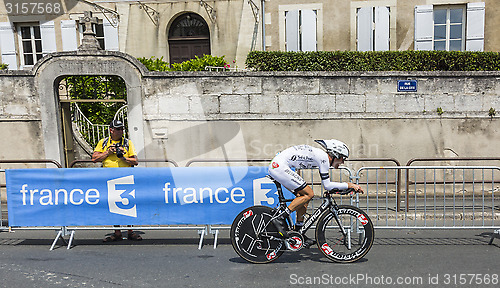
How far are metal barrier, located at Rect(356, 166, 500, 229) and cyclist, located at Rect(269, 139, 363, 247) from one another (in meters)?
→ 1.19

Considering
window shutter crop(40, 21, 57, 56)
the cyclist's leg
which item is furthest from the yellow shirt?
window shutter crop(40, 21, 57, 56)

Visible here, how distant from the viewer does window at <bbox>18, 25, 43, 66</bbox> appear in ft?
49.7

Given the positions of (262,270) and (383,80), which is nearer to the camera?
(262,270)

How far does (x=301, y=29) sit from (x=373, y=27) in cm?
230

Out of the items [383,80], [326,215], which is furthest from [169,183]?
[383,80]

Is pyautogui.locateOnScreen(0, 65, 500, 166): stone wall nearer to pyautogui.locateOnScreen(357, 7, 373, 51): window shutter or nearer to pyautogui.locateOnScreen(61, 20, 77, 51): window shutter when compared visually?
pyautogui.locateOnScreen(357, 7, 373, 51): window shutter

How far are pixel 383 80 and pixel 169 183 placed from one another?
558cm

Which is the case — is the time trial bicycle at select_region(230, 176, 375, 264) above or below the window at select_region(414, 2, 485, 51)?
below

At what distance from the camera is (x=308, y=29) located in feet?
45.2

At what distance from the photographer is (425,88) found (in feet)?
30.8

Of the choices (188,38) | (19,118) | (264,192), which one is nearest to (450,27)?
(188,38)

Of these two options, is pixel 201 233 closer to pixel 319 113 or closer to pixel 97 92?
pixel 319 113

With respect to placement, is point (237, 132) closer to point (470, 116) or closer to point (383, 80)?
point (383, 80)

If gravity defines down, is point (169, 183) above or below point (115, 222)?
above
